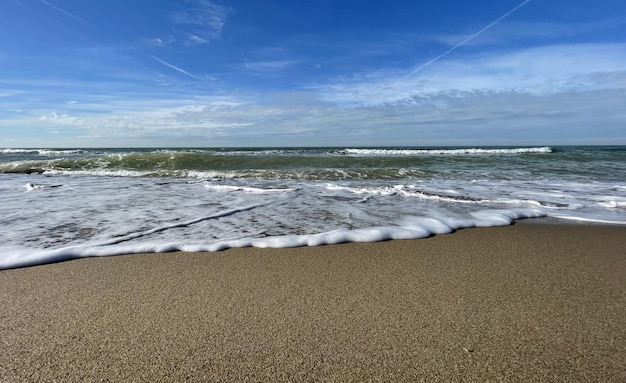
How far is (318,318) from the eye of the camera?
1899 mm

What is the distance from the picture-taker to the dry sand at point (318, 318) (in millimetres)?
1478

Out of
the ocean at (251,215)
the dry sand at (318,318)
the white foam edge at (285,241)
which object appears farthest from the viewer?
the ocean at (251,215)

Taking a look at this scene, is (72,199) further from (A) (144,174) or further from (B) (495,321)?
(A) (144,174)

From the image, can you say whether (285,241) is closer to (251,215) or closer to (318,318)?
(251,215)

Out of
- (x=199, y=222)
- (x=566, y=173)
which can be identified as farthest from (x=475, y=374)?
(x=566, y=173)

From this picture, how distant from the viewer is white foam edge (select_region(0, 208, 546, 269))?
290 cm

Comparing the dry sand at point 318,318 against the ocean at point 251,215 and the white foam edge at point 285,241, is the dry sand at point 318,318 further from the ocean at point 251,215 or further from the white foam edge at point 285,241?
the ocean at point 251,215

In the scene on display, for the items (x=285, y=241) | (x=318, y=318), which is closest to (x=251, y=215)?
(x=285, y=241)

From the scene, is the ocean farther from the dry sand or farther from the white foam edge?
the dry sand

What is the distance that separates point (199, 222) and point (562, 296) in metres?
3.49

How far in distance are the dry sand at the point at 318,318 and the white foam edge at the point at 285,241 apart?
0.61ft

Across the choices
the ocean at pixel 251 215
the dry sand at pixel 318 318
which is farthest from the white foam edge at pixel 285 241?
the dry sand at pixel 318 318

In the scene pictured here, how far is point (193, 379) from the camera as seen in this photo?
1406 millimetres

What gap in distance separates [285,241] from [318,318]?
1.59m
